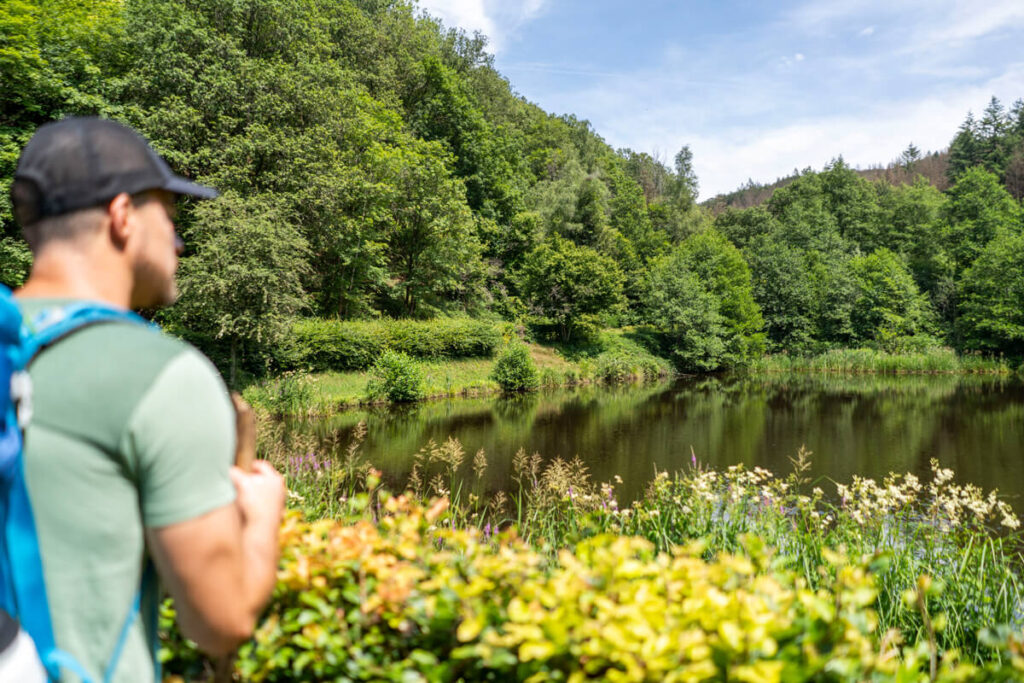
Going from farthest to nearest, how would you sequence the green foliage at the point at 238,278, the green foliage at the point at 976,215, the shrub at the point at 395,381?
→ the green foliage at the point at 976,215
the shrub at the point at 395,381
the green foliage at the point at 238,278

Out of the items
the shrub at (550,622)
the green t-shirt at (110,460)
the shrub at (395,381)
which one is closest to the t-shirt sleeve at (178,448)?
the green t-shirt at (110,460)

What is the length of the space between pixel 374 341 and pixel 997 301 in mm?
33396

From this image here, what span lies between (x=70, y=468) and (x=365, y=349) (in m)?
19.5

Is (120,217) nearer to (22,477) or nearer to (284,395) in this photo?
(22,477)

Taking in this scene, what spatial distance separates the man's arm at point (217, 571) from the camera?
0.98 meters

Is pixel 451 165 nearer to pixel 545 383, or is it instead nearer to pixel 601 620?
pixel 545 383

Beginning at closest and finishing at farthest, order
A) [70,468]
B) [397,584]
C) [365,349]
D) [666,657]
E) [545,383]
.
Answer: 1. [70,468]
2. [666,657]
3. [397,584]
4. [365,349]
5. [545,383]

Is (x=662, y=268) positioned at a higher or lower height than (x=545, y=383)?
higher

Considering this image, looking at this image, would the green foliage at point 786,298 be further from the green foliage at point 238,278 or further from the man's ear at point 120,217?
the man's ear at point 120,217

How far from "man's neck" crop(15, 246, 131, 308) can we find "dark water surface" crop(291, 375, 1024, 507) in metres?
8.51

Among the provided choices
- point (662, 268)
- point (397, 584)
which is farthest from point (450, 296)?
point (397, 584)

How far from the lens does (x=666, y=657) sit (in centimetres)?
127

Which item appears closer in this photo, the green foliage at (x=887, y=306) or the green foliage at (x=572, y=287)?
the green foliage at (x=572, y=287)

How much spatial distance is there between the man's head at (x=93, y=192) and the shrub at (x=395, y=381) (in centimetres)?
1755
